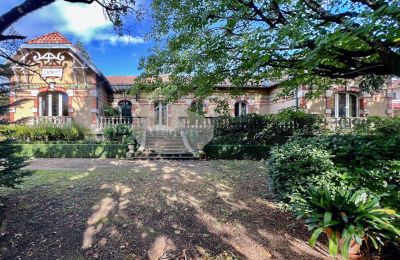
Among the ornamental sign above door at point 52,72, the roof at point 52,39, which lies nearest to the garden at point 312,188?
the ornamental sign above door at point 52,72

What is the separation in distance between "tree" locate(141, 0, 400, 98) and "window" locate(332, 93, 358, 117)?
8722 mm

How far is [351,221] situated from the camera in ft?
9.13

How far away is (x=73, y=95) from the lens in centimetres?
1542

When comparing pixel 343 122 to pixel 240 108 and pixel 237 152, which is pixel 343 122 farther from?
pixel 237 152

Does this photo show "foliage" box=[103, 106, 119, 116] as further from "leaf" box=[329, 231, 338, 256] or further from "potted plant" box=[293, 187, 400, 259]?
"leaf" box=[329, 231, 338, 256]

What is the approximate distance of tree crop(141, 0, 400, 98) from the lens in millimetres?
3896

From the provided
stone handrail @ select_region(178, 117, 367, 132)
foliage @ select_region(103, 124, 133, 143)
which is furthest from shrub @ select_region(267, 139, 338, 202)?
foliage @ select_region(103, 124, 133, 143)

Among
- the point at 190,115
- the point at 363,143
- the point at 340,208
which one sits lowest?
the point at 340,208

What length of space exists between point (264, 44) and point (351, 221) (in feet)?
9.77

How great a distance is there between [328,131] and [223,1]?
1028 cm

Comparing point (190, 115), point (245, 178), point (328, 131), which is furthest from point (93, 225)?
point (328, 131)

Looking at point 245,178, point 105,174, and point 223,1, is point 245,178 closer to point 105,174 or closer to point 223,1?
point 105,174

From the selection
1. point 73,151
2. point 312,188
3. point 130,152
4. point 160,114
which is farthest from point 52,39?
point 312,188

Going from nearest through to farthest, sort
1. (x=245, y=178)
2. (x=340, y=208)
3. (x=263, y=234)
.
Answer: (x=340, y=208) < (x=263, y=234) < (x=245, y=178)
